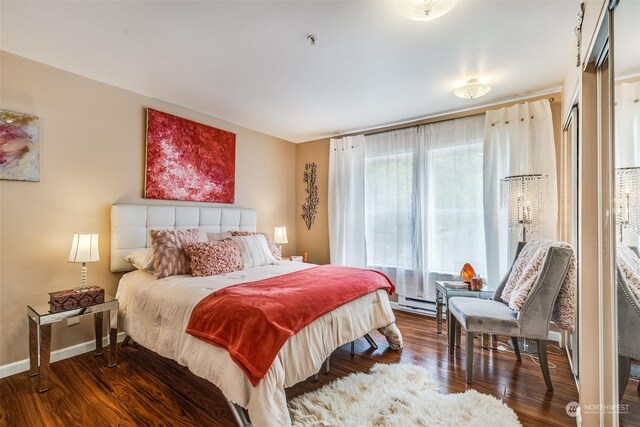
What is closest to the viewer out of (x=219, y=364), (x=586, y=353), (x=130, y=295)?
(x=586, y=353)

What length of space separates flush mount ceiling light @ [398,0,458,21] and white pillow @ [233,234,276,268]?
2489 millimetres

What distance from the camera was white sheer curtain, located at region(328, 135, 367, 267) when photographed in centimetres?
427

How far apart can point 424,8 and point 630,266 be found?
A: 1631 millimetres

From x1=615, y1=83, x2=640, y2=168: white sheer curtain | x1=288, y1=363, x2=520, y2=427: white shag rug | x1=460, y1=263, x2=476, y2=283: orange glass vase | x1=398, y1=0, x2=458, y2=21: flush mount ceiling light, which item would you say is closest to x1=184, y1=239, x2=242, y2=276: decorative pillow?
x1=288, y1=363, x2=520, y2=427: white shag rug

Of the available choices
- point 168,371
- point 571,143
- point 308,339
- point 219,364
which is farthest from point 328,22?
point 168,371

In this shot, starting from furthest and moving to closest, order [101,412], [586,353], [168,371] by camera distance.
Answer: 1. [168,371]
2. [101,412]
3. [586,353]

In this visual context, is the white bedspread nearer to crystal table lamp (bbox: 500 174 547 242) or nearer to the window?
the window

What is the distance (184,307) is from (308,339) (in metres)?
0.89

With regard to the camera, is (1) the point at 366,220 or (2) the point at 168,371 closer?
(2) the point at 168,371

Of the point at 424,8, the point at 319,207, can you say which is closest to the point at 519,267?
the point at 424,8

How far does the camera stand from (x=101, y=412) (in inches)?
71.6

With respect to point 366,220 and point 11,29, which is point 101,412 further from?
point 366,220

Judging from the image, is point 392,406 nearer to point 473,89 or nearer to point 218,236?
point 218,236

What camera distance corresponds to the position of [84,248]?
7.55 ft
